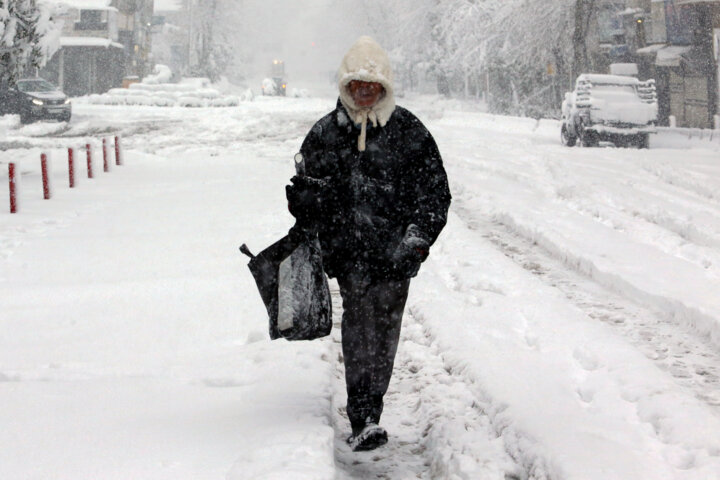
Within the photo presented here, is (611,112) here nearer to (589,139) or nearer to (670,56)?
(589,139)

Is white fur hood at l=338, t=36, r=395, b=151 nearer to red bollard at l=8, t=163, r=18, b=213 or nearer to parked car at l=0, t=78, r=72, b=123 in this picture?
red bollard at l=8, t=163, r=18, b=213

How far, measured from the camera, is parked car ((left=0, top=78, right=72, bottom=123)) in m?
30.4

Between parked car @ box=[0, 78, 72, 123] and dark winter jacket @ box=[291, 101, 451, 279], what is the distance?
28633mm

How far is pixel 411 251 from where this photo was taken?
397 centimetres

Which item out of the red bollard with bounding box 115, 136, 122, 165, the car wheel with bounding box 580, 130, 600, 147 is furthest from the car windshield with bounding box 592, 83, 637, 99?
the red bollard with bounding box 115, 136, 122, 165

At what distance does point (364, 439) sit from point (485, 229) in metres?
6.93

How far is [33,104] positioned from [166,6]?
195 feet

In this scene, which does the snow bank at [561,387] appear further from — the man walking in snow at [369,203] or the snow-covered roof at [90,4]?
the snow-covered roof at [90,4]

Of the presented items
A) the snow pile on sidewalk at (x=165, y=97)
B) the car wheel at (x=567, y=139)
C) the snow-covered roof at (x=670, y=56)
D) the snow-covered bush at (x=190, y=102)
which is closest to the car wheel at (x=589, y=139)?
the car wheel at (x=567, y=139)

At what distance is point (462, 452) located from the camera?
415cm

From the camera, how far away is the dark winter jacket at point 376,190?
411 centimetres

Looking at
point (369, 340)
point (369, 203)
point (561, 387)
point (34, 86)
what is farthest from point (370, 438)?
point (34, 86)

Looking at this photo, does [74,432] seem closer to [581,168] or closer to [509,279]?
[509,279]

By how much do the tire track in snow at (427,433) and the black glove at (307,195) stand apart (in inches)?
47.4
